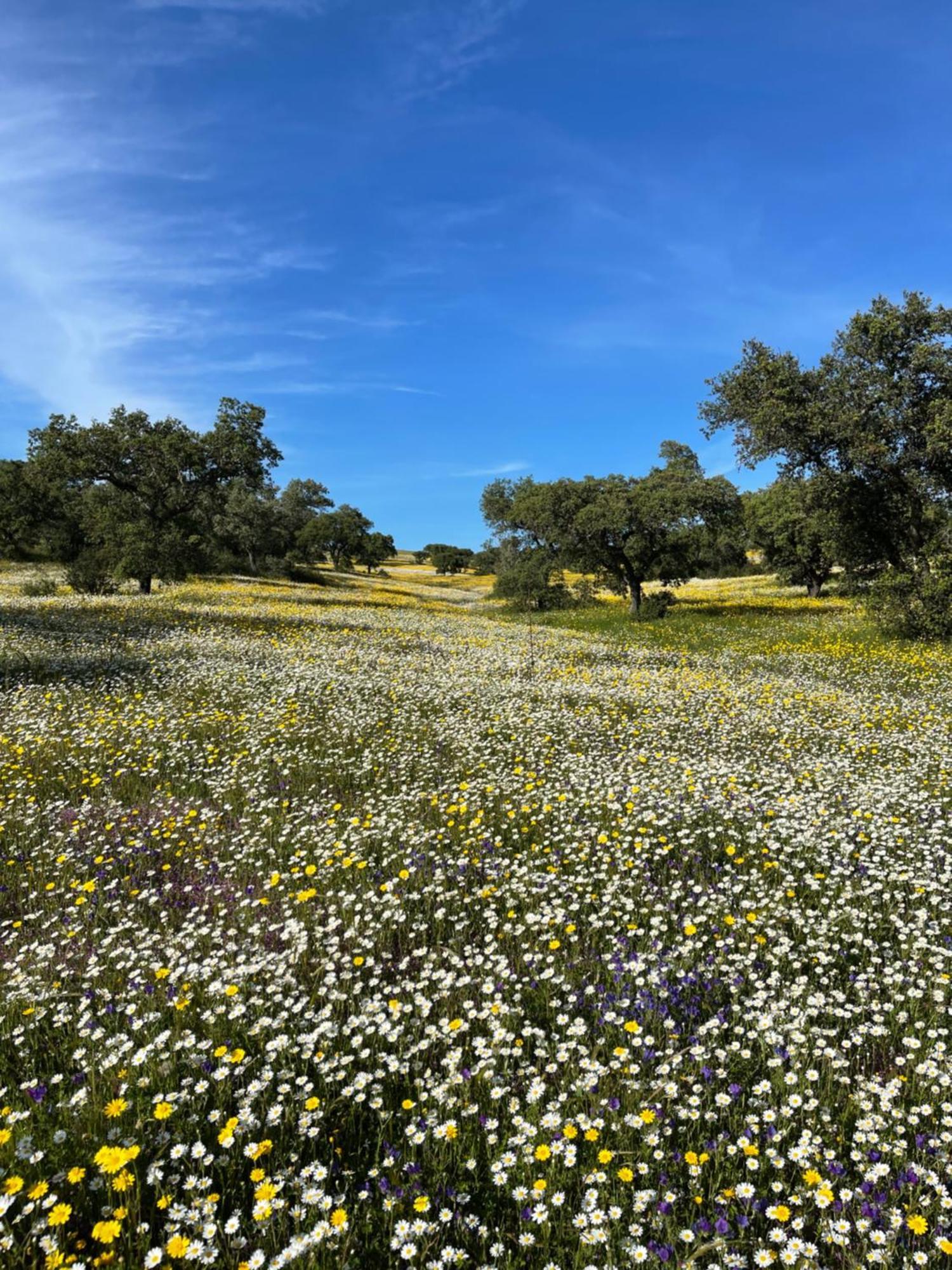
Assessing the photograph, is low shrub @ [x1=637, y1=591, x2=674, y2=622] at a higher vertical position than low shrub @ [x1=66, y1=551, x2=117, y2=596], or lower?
lower

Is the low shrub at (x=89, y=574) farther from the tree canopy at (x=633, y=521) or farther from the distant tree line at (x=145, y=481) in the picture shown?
the tree canopy at (x=633, y=521)

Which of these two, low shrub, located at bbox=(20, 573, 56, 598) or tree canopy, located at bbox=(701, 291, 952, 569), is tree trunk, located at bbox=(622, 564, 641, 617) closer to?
tree canopy, located at bbox=(701, 291, 952, 569)

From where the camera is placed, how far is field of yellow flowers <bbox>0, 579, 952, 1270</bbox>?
2902 mm

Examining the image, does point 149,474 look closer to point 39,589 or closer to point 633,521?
point 39,589

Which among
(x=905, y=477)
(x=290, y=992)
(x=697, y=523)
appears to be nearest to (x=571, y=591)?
(x=697, y=523)

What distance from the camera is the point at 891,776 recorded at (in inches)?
356

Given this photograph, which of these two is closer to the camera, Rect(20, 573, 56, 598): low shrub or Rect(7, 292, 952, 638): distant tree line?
Rect(7, 292, 952, 638): distant tree line

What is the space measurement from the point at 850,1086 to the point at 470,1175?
230cm

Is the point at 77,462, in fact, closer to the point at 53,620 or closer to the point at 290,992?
the point at 53,620

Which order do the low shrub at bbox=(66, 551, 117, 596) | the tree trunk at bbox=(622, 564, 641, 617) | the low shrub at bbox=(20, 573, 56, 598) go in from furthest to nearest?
the tree trunk at bbox=(622, 564, 641, 617) → the low shrub at bbox=(66, 551, 117, 596) → the low shrub at bbox=(20, 573, 56, 598)

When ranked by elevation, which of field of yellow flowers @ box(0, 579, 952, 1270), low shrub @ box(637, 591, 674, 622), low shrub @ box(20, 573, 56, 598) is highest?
low shrub @ box(20, 573, 56, 598)

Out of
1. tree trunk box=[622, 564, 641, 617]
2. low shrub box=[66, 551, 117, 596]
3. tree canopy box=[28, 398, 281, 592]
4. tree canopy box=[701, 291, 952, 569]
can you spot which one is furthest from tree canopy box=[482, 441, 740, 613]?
low shrub box=[66, 551, 117, 596]

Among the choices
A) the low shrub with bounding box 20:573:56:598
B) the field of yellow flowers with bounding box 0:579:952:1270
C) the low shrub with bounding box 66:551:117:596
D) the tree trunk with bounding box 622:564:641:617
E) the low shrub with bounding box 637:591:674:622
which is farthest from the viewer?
the tree trunk with bounding box 622:564:641:617

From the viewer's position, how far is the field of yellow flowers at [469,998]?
114 inches
